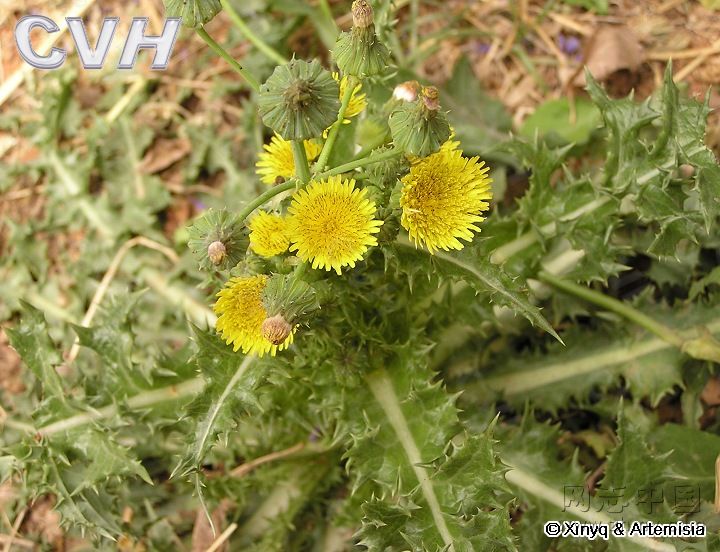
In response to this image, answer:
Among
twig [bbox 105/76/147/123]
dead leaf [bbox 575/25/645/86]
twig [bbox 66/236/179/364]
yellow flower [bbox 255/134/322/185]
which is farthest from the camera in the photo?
twig [bbox 105/76/147/123]

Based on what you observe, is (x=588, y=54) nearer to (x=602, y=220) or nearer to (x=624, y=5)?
(x=624, y=5)

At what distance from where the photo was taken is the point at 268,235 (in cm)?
222

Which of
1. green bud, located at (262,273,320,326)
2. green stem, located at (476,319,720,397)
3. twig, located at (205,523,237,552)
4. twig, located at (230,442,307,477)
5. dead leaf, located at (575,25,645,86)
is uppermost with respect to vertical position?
green bud, located at (262,273,320,326)

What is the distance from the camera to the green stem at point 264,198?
205 centimetres

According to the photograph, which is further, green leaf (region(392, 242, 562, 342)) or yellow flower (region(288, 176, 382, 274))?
green leaf (region(392, 242, 562, 342))

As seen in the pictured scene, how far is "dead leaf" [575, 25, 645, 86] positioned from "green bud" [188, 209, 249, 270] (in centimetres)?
239

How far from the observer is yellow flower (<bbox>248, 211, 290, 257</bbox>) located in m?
2.20

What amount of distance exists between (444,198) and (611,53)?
6.73ft

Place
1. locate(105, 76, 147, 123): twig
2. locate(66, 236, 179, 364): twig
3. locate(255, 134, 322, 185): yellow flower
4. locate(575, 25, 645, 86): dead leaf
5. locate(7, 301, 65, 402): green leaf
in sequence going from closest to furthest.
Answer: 1. locate(255, 134, 322, 185): yellow flower
2. locate(7, 301, 65, 402): green leaf
3. locate(575, 25, 645, 86): dead leaf
4. locate(66, 236, 179, 364): twig
5. locate(105, 76, 147, 123): twig

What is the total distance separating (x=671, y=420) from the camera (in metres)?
3.18

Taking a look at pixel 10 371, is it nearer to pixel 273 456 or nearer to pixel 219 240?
pixel 273 456

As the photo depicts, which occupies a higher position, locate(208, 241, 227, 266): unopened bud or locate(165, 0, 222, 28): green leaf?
locate(165, 0, 222, 28): green leaf

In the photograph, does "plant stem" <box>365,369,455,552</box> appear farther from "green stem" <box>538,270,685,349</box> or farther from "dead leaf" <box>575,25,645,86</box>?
"dead leaf" <box>575,25,645,86</box>

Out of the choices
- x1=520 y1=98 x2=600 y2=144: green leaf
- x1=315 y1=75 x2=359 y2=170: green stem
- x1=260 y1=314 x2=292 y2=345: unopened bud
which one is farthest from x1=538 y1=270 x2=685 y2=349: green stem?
x1=260 y1=314 x2=292 y2=345: unopened bud
